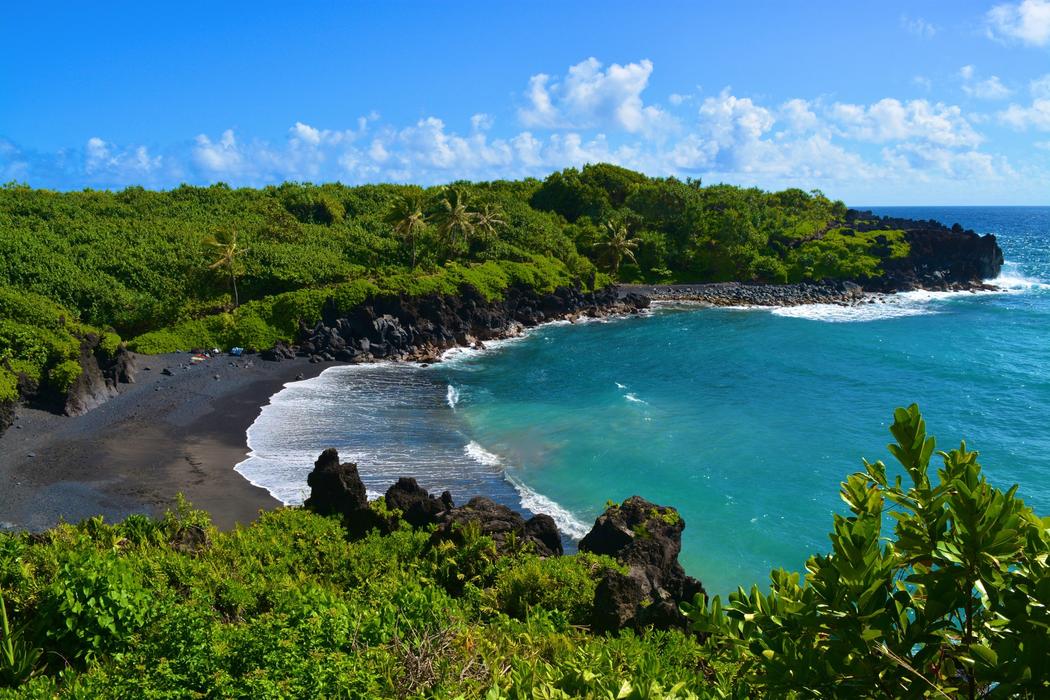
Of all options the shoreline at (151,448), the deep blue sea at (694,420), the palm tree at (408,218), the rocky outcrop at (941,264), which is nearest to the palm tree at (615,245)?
the deep blue sea at (694,420)

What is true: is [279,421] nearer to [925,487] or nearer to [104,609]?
[104,609]

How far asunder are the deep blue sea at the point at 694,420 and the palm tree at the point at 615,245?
1954 cm

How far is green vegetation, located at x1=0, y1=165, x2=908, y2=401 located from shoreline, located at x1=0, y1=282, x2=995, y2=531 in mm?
3392

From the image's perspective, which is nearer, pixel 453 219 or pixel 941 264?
pixel 453 219

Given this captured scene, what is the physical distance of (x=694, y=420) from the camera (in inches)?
1563

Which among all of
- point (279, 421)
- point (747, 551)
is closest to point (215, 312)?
point (279, 421)

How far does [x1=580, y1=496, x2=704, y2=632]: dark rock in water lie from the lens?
48.2 feet

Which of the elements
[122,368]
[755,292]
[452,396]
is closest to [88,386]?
[122,368]

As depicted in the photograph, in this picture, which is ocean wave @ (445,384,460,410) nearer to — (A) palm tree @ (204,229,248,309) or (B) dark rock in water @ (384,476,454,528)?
(B) dark rock in water @ (384,476,454,528)

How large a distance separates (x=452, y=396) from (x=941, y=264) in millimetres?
80432

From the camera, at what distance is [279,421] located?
1478 inches

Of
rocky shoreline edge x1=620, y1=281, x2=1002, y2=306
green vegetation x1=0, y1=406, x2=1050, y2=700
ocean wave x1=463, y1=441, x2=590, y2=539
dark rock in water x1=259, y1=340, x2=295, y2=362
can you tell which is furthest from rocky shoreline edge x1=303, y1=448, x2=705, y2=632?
rocky shoreline edge x1=620, y1=281, x2=1002, y2=306

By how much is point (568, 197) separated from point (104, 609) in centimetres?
9358

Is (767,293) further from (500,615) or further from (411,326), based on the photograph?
(500,615)
